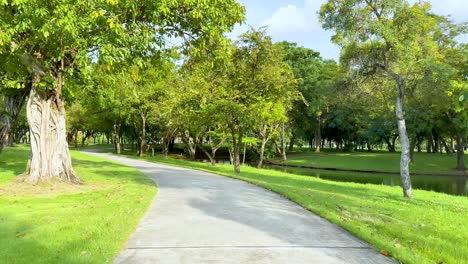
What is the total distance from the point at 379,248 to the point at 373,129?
164ft

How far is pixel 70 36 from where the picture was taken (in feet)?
36.8

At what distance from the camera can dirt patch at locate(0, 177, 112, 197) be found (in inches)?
471

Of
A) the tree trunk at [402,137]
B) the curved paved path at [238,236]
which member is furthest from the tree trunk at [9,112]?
the tree trunk at [402,137]

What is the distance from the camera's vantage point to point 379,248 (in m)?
6.30

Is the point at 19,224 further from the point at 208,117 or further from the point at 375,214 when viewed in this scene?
the point at 208,117

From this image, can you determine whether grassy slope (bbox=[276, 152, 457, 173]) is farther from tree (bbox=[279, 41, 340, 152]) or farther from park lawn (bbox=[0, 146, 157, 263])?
park lawn (bbox=[0, 146, 157, 263])

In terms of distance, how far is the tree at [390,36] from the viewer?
47.5 ft

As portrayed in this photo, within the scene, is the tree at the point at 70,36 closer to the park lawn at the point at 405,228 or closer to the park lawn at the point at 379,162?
the park lawn at the point at 405,228

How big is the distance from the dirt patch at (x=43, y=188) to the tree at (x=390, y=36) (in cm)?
936

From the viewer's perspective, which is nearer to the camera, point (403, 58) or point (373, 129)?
point (403, 58)

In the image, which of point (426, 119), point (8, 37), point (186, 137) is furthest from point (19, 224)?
point (426, 119)

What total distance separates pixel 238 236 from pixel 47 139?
9.36 m

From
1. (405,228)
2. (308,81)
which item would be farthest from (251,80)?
(308,81)

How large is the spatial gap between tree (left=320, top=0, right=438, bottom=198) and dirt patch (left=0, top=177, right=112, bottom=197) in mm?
9362
